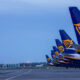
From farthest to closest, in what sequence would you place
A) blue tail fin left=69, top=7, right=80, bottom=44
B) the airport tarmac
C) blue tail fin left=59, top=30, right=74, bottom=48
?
blue tail fin left=59, top=30, right=74, bottom=48 < the airport tarmac < blue tail fin left=69, top=7, right=80, bottom=44

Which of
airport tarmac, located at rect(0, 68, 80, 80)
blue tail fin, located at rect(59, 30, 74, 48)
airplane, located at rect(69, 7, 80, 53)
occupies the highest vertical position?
blue tail fin, located at rect(59, 30, 74, 48)

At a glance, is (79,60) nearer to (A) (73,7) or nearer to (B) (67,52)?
(B) (67,52)

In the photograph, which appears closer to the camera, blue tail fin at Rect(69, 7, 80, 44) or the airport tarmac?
blue tail fin at Rect(69, 7, 80, 44)

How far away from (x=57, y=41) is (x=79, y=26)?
47.4 metres

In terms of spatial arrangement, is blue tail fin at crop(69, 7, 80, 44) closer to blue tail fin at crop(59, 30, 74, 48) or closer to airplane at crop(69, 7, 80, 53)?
airplane at crop(69, 7, 80, 53)

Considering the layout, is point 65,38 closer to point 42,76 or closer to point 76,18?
point 42,76

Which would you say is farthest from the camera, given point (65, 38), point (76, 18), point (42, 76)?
point (65, 38)

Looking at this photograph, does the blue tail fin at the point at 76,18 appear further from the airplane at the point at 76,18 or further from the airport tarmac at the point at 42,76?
the airport tarmac at the point at 42,76

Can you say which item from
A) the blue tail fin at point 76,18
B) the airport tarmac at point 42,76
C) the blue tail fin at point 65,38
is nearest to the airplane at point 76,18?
the blue tail fin at point 76,18

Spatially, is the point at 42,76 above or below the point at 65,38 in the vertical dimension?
below

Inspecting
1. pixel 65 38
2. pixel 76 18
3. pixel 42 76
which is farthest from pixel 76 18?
pixel 65 38

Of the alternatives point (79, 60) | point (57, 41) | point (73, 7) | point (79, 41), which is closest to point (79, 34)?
point (79, 41)

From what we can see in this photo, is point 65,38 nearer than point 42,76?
No

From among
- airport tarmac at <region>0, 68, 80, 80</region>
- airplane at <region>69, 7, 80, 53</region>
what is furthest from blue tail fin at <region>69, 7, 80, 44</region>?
airport tarmac at <region>0, 68, 80, 80</region>
